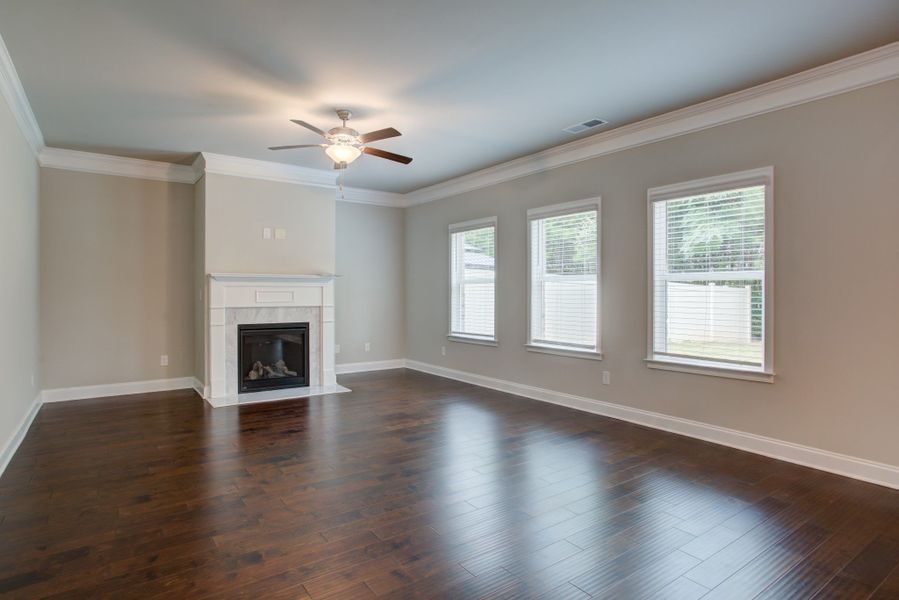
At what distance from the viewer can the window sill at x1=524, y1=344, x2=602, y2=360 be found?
491 centimetres

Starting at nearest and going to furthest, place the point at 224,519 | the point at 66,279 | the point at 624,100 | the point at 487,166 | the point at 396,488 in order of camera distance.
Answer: the point at 224,519 < the point at 396,488 < the point at 624,100 < the point at 66,279 < the point at 487,166

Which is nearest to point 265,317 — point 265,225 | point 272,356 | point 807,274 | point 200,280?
point 272,356

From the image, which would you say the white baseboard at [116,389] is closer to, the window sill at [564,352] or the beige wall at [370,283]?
the beige wall at [370,283]

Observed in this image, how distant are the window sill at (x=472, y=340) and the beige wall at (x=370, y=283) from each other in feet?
3.99

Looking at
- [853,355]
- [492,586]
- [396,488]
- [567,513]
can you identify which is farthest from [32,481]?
[853,355]

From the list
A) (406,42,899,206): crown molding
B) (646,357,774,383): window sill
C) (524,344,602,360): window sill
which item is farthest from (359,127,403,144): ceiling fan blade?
(646,357,774,383): window sill

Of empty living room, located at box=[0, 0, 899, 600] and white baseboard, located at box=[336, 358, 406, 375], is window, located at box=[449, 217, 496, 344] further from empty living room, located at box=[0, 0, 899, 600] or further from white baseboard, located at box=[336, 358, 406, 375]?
white baseboard, located at box=[336, 358, 406, 375]

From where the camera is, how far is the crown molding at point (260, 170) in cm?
557

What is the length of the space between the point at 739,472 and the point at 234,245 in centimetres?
537

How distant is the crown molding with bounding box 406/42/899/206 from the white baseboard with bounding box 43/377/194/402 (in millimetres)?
4722

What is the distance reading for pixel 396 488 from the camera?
3070 mm

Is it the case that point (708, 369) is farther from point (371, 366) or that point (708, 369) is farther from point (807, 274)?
point (371, 366)

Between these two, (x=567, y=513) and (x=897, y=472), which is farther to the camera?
(x=897, y=472)

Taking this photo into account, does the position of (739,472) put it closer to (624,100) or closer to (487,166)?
(624,100)
